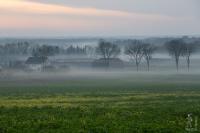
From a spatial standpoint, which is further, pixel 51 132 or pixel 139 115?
pixel 139 115

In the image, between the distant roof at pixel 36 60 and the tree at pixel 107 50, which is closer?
the distant roof at pixel 36 60

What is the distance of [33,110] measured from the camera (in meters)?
35.7

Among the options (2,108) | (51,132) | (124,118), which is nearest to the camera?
(51,132)

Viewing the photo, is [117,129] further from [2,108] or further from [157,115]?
[2,108]

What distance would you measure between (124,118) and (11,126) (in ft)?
24.0

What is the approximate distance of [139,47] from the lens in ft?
558

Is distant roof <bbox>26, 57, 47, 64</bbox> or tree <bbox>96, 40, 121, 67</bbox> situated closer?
distant roof <bbox>26, 57, 47, 64</bbox>

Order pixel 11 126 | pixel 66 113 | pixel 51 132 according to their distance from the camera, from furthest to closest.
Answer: pixel 66 113 < pixel 11 126 < pixel 51 132

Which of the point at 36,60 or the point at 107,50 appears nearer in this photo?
the point at 36,60

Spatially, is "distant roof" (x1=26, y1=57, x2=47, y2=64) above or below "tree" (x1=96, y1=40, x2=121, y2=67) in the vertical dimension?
below

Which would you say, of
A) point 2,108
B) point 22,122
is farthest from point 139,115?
point 2,108

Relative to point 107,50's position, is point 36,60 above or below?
below

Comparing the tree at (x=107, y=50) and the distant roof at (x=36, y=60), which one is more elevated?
the tree at (x=107, y=50)

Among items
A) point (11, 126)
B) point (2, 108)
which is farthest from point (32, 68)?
point (11, 126)
